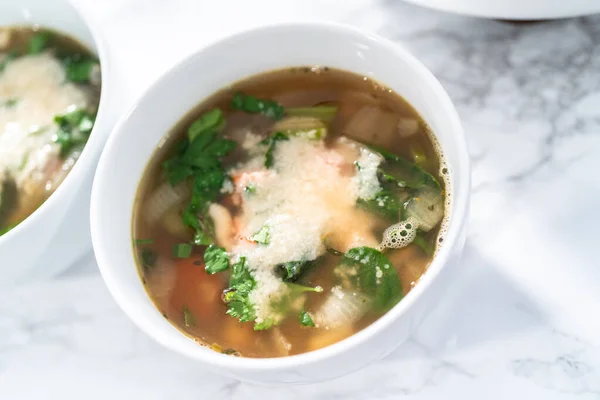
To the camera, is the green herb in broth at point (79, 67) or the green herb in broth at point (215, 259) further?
the green herb in broth at point (79, 67)

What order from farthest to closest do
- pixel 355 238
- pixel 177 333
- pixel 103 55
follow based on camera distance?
1. pixel 103 55
2. pixel 355 238
3. pixel 177 333

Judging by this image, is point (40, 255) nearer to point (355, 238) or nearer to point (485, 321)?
point (355, 238)

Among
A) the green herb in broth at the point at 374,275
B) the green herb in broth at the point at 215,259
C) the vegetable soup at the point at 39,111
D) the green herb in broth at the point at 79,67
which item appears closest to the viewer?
the green herb in broth at the point at 374,275

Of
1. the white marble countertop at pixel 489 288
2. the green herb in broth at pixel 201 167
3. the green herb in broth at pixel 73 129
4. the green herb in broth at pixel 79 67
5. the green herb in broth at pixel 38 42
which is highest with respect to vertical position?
the green herb in broth at pixel 38 42

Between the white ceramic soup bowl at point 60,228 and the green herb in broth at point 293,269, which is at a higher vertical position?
the white ceramic soup bowl at point 60,228

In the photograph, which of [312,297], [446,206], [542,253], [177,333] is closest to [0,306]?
[177,333]

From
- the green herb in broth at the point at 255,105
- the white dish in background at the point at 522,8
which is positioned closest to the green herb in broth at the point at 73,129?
the green herb in broth at the point at 255,105

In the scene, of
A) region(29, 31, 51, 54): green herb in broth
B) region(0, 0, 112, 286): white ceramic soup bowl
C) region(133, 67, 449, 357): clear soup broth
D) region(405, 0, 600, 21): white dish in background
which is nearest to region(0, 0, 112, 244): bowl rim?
region(0, 0, 112, 286): white ceramic soup bowl

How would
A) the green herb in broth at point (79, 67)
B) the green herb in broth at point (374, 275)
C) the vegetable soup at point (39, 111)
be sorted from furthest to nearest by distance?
the green herb in broth at point (79, 67) < the vegetable soup at point (39, 111) < the green herb in broth at point (374, 275)

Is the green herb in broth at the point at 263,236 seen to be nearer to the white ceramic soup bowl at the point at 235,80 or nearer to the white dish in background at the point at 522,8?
the white ceramic soup bowl at the point at 235,80
